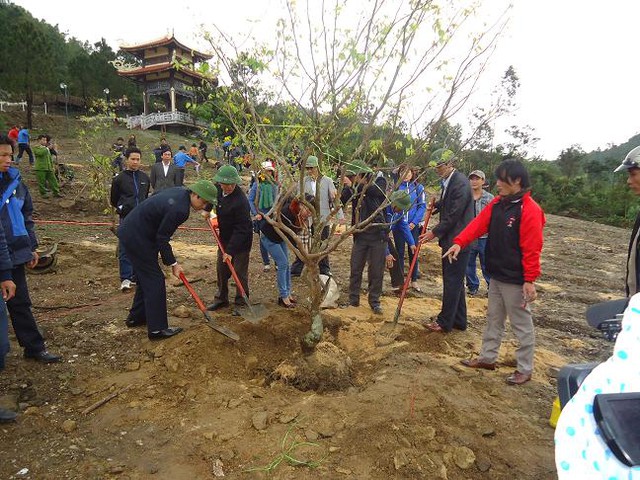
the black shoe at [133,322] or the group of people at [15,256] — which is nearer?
the group of people at [15,256]

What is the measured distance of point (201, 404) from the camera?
3.11 m

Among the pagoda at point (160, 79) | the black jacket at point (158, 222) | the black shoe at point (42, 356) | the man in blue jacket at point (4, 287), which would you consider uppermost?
the pagoda at point (160, 79)

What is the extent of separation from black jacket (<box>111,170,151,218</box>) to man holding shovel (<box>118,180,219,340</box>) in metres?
1.42

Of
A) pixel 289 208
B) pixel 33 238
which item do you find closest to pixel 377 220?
pixel 289 208

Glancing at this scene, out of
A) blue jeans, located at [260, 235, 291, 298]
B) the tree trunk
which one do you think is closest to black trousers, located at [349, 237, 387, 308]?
blue jeans, located at [260, 235, 291, 298]

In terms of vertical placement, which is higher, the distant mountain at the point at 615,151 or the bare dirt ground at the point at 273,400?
the distant mountain at the point at 615,151

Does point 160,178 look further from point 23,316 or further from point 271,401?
point 271,401

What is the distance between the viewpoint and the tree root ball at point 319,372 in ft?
11.3

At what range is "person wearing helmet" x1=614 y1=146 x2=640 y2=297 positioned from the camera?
244cm

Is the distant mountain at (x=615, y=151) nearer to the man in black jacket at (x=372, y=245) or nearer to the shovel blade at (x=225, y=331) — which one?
the man in black jacket at (x=372, y=245)

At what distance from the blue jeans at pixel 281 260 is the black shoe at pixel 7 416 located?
2.79 metres

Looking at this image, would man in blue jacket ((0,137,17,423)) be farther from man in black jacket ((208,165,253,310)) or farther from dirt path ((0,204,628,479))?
man in black jacket ((208,165,253,310))

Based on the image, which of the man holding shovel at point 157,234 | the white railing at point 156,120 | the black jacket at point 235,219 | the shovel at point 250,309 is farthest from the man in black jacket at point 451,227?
the white railing at point 156,120

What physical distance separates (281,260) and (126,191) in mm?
2226
